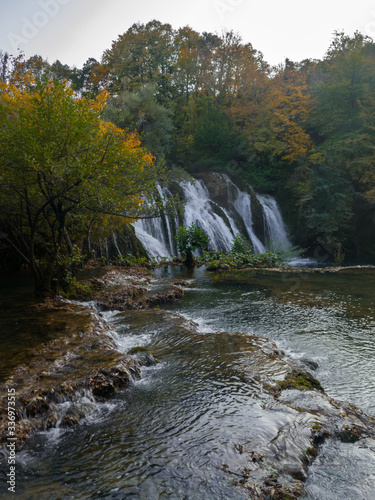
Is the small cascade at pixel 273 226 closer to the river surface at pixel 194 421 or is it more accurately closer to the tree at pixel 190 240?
the tree at pixel 190 240

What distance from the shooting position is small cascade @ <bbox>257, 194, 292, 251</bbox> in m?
24.9

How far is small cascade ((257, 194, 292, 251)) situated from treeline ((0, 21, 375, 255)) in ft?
3.07

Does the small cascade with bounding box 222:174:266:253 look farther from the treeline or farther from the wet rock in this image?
the wet rock

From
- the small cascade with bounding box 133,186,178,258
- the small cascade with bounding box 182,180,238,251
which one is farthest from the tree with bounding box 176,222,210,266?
the small cascade with bounding box 182,180,238,251

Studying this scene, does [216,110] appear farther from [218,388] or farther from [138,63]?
[218,388]

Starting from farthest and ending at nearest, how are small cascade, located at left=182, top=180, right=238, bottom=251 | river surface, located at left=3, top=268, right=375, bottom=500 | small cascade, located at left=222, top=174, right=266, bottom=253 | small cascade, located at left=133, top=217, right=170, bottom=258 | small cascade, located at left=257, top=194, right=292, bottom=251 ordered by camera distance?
1. small cascade, located at left=257, top=194, right=292, bottom=251
2. small cascade, located at left=222, top=174, right=266, bottom=253
3. small cascade, located at left=182, top=180, right=238, bottom=251
4. small cascade, located at left=133, top=217, right=170, bottom=258
5. river surface, located at left=3, top=268, right=375, bottom=500

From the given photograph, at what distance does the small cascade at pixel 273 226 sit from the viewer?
24.9m

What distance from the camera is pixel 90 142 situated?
7141 millimetres

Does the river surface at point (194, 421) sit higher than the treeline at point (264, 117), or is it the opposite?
the treeline at point (264, 117)

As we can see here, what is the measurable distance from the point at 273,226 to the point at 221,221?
16.6ft

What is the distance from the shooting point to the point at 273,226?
25.5 meters

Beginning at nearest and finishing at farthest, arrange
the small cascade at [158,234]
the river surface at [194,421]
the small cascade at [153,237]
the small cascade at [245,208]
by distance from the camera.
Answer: the river surface at [194,421]
the small cascade at [153,237]
the small cascade at [158,234]
the small cascade at [245,208]

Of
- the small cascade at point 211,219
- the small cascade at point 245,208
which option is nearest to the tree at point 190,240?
the small cascade at point 211,219

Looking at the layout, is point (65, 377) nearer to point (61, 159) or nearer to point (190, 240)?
point (61, 159)
